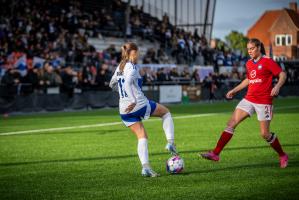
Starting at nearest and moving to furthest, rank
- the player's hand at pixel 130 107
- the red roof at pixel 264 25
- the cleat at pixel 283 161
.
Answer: the player's hand at pixel 130 107, the cleat at pixel 283 161, the red roof at pixel 264 25

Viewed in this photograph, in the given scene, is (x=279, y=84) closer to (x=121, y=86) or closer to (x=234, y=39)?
(x=121, y=86)

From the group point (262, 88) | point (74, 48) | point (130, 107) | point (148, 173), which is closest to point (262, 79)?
point (262, 88)

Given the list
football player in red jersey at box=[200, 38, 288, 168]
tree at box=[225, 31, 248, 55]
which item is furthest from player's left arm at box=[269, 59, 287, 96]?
tree at box=[225, 31, 248, 55]

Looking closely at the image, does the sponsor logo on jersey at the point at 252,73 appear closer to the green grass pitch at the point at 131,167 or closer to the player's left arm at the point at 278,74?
the player's left arm at the point at 278,74

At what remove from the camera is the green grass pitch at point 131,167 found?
7.33m

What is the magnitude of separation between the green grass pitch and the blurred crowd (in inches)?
423

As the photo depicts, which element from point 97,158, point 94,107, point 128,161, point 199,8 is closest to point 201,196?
point 128,161

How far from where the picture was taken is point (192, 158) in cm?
1060

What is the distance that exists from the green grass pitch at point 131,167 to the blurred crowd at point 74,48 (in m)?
10.7

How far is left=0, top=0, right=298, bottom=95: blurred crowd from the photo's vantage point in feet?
89.4

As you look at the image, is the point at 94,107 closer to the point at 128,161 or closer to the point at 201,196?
the point at 128,161

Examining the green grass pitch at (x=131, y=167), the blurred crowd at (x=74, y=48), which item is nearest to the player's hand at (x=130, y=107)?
the green grass pitch at (x=131, y=167)

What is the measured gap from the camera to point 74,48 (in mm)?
31781

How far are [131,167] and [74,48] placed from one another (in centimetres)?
2283
